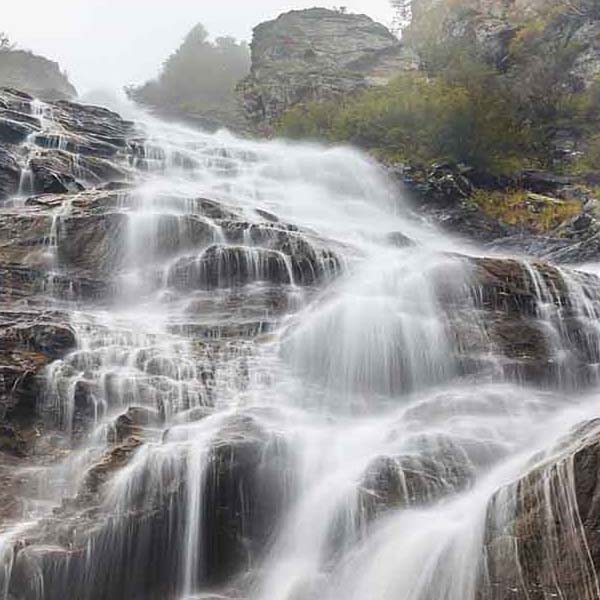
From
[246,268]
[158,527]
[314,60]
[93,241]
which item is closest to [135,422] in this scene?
[158,527]

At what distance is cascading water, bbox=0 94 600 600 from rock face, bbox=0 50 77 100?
3203 cm

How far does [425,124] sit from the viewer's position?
2373cm

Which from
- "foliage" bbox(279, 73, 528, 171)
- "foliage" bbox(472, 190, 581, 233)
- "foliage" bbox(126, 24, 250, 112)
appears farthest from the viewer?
"foliage" bbox(126, 24, 250, 112)

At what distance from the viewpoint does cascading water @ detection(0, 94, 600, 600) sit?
6789mm

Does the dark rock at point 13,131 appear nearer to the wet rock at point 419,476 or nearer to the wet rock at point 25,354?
the wet rock at point 25,354

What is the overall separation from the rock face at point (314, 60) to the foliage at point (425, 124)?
462 centimetres

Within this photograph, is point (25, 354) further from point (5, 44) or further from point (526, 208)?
point (5, 44)

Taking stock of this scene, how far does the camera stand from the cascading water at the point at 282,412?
679 centimetres

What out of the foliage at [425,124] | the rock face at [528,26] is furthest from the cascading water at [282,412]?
the rock face at [528,26]

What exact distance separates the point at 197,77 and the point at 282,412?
147 feet

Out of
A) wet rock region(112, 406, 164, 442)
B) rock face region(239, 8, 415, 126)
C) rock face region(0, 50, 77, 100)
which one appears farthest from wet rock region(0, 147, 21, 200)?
Answer: rock face region(0, 50, 77, 100)

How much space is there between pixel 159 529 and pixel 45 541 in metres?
1.05

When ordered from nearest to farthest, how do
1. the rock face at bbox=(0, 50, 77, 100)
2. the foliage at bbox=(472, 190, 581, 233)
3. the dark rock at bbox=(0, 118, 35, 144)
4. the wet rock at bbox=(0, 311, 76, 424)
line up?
the wet rock at bbox=(0, 311, 76, 424), the foliage at bbox=(472, 190, 581, 233), the dark rock at bbox=(0, 118, 35, 144), the rock face at bbox=(0, 50, 77, 100)

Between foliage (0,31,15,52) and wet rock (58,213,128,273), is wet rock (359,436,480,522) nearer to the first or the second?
wet rock (58,213,128,273)
